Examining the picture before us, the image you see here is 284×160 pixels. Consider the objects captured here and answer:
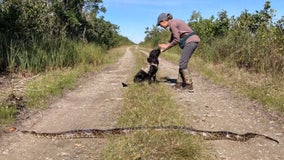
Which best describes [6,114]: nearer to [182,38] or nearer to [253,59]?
[182,38]

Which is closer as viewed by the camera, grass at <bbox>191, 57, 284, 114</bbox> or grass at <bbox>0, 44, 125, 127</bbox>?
grass at <bbox>0, 44, 125, 127</bbox>

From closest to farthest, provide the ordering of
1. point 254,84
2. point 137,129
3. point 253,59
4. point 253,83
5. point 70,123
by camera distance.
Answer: point 137,129 → point 70,123 → point 254,84 → point 253,83 → point 253,59

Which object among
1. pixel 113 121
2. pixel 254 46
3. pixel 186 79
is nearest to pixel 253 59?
pixel 254 46

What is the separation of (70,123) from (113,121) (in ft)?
2.38

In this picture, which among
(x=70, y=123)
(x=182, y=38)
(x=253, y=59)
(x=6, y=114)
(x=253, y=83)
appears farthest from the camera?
(x=253, y=59)

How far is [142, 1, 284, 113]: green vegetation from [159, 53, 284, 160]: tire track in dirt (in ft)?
1.63

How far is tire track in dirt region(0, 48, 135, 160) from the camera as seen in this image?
4.59 metres

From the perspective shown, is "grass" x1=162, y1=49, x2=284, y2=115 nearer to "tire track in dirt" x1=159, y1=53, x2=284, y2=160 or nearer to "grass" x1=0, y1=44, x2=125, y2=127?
"tire track in dirt" x1=159, y1=53, x2=284, y2=160

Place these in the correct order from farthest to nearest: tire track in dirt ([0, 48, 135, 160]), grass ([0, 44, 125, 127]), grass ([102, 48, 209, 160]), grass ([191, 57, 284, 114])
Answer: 1. grass ([191, 57, 284, 114])
2. grass ([0, 44, 125, 127])
3. tire track in dirt ([0, 48, 135, 160])
4. grass ([102, 48, 209, 160])

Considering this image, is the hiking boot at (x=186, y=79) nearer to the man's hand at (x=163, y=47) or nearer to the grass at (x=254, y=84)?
the man's hand at (x=163, y=47)

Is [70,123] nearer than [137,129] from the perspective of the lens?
No

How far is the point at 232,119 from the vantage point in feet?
20.7

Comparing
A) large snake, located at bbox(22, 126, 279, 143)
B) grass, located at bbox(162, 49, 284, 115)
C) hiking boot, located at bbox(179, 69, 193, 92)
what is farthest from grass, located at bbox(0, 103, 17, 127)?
grass, located at bbox(162, 49, 284, 115)

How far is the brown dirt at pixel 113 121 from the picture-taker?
4629mm
